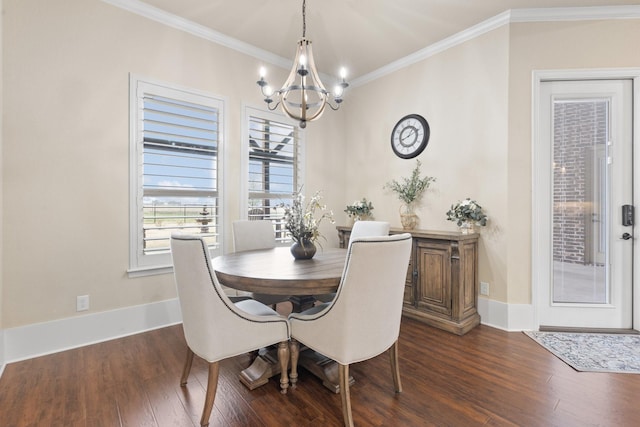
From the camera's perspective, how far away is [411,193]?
3650mm

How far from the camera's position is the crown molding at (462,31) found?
275cm

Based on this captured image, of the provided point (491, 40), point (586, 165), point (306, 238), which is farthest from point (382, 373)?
point (491, 40)

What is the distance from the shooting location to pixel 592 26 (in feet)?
9.20

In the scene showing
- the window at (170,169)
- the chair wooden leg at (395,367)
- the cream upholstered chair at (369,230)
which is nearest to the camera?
the chair wooden leg at (395,367)

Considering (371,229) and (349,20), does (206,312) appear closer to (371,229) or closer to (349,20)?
(371,229)

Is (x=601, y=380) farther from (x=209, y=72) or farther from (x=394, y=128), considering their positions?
(x=209, y=72)

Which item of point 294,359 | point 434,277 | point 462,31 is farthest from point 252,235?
point 462,31

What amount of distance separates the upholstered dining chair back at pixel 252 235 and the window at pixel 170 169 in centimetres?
48

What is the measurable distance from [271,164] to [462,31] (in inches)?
101

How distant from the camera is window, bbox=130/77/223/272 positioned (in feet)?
9.27

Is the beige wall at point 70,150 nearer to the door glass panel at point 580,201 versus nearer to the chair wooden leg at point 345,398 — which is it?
the chair wooden leg at point 345,398

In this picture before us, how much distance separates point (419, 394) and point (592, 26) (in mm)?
3548

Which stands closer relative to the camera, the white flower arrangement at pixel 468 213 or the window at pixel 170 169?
the window at pixel 170 169

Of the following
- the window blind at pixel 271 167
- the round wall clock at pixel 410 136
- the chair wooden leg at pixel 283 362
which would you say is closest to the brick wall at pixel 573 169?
the round wall clock at pixel 410 136
